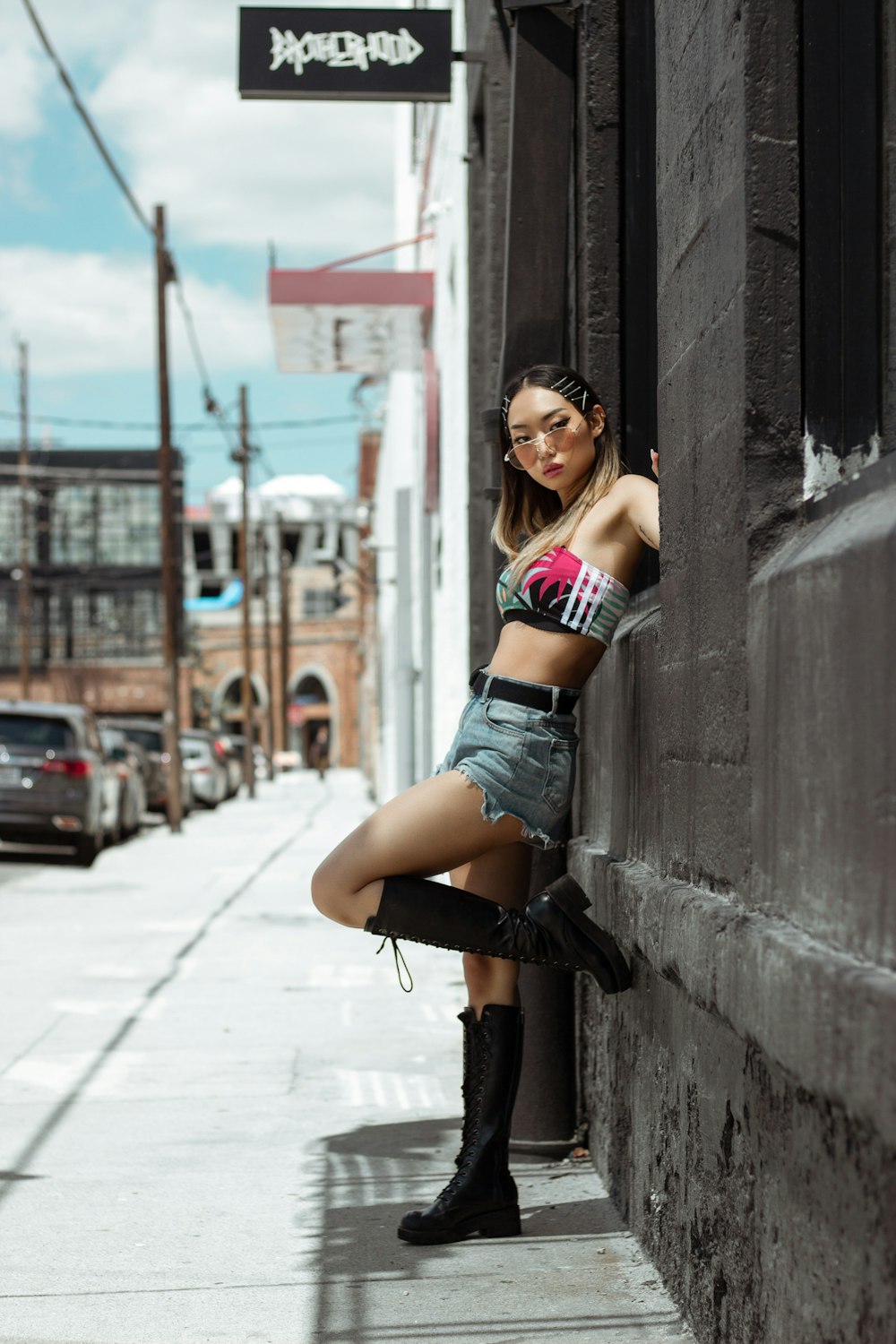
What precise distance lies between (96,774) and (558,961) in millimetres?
14939

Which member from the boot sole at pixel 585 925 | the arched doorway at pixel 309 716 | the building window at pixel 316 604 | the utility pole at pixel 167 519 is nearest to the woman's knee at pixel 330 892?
the boot sole at pixel 585 925

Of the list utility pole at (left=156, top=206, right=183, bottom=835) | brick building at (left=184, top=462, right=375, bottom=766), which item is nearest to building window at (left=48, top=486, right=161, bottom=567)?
brick building at (left=184, top=462, right=375, bottom=766)

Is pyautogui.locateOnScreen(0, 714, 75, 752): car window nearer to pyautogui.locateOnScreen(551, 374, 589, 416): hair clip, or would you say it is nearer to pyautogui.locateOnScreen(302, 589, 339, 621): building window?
pyautogui.locateOnScreen(551, 374, 589, 416): hair clip

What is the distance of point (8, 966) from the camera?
10.0 meters

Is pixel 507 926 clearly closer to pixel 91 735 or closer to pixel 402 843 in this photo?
pixel 402 843

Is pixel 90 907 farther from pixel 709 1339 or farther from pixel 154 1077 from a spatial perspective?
pixel 709 1339

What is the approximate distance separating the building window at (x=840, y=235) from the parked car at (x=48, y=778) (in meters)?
15.5

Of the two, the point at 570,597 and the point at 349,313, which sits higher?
the point at 349,313

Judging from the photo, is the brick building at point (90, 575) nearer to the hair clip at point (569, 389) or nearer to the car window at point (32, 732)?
the car window at point (32, 732)

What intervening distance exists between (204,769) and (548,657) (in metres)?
31.3

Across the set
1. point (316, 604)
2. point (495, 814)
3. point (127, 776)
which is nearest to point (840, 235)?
point (495, 814)

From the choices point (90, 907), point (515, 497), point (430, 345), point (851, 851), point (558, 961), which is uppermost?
point (430, 345)

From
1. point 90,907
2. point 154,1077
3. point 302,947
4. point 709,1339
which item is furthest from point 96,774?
point 709,1339

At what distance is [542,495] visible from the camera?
4512 millimetres
